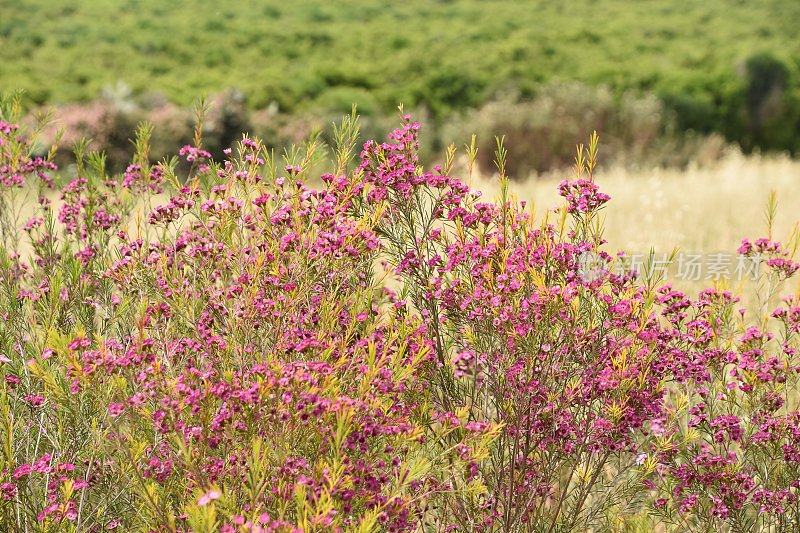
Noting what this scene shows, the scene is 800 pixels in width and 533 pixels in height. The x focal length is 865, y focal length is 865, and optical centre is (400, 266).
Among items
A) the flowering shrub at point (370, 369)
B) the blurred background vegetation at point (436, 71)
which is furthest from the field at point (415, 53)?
the flowering shrub at point (370, 369)

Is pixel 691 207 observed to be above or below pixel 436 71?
below

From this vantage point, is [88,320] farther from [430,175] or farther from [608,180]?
[608,180]

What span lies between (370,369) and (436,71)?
62.6ft

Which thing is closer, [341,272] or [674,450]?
[341,272]

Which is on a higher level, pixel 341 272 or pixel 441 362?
pixel 341 272

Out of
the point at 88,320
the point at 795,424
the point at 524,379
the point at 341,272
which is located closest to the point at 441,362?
the point at 524,379

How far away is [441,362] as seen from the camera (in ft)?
10.8

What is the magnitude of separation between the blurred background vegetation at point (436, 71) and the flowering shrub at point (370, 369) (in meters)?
9.47

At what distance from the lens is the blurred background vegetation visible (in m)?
16.5

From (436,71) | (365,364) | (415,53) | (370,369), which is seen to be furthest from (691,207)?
(415,53)

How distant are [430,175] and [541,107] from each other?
46.1 ft

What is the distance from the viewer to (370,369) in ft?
7.69

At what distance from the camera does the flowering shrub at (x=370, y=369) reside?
2.47 metres

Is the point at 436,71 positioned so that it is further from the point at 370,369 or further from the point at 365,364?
the point at 370,369
